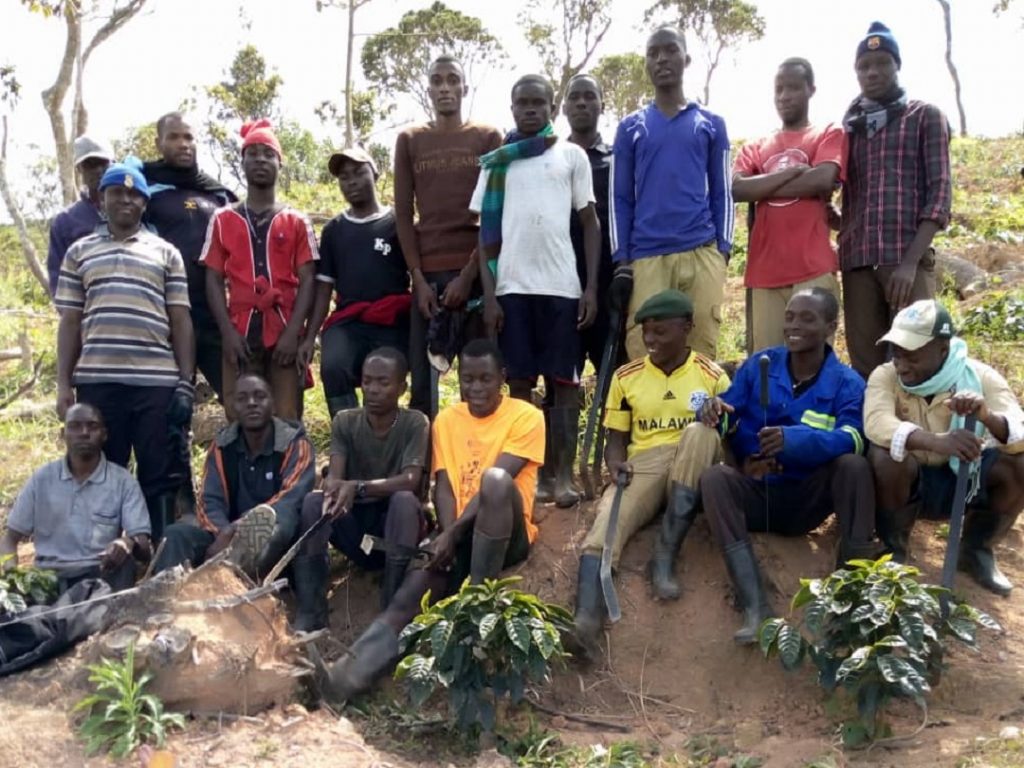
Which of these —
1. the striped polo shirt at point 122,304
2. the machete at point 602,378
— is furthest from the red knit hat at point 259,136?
the machete at point 602,378

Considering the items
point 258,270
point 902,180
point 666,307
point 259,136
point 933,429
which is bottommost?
point 933,429

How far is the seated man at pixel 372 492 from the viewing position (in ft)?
15.1

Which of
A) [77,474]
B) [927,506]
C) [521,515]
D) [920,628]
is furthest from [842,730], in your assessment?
[77,474]

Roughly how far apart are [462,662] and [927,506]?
7.05 ft

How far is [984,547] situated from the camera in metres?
4.71

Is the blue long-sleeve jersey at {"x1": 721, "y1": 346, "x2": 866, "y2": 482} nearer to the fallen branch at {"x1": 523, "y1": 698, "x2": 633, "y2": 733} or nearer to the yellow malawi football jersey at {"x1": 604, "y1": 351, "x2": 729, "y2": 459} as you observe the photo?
the yellow malawi football jersey at {"x1": 604, "y1": 351, "x2": 729, "y2": 459}

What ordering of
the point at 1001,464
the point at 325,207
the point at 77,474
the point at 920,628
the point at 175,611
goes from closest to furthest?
the point at 920,628 → the point at 175,611 → the point at 1001,464 → the point at 77,474 → the point at 325,207

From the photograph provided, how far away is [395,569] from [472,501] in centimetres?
46

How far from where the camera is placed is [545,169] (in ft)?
16.6

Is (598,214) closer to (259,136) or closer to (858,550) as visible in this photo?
(259,136)

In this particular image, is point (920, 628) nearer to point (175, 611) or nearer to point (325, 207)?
point (175, 611)

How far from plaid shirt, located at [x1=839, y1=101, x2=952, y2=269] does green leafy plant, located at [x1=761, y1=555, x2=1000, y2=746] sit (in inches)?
69.4

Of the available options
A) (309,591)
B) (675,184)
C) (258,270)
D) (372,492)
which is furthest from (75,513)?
(675,184)

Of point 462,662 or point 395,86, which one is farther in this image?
point 395,86
